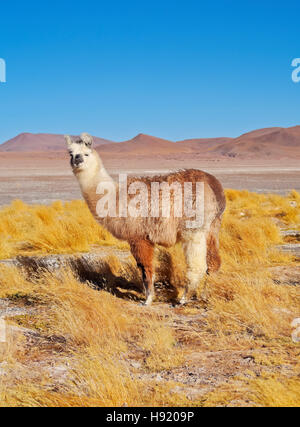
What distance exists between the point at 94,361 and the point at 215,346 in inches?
42.8

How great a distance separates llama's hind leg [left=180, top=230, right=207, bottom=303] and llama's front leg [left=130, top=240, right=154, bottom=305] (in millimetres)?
383

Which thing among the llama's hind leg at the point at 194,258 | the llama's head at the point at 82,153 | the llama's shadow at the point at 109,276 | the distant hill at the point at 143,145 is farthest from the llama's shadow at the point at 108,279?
the distant hill at the point at 143,145

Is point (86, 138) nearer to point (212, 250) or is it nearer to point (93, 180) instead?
point (93, 180)

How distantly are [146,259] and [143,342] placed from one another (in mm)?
1423

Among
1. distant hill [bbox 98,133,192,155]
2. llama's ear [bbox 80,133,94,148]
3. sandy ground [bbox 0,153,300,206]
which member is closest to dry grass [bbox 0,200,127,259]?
sandy ground [bbox 0,153,300,206]

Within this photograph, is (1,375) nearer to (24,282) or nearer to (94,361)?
(94,361)

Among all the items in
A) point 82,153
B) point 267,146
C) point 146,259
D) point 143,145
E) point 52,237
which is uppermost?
point 143,145

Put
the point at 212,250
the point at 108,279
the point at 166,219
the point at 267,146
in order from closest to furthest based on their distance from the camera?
the point at 166,219, the point at 212,250, the point at 108,279, the point at 267,146

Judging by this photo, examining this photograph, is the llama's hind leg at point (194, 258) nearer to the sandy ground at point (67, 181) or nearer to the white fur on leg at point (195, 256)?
the white fur on leg at point (195, 256)

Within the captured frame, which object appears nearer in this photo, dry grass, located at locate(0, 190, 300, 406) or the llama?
dry grass, located at locate(0, 190, 300, 406)

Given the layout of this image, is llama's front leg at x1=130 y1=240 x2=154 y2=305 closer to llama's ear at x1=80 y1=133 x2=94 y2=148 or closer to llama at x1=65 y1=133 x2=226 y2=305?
llama at x1=65 y1=133 x2=226 y2=305

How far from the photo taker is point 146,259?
541 cm

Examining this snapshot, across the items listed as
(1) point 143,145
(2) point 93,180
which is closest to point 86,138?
(2) point 93,180

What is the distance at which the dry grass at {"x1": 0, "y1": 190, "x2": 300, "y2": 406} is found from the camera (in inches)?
121
